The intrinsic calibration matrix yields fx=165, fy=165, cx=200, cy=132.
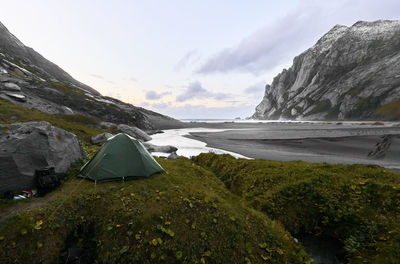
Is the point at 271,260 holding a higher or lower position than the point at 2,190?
lower

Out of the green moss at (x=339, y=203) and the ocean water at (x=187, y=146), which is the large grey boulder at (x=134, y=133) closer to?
the ocean water at (x=187, y=146)

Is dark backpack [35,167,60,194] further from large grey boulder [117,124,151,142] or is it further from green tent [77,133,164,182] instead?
large grey boulder [117,124,151,142]

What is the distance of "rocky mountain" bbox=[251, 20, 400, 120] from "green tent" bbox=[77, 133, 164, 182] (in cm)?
13116

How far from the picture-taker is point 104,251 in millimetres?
5539

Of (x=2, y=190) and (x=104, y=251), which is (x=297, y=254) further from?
(x=2, y=190)

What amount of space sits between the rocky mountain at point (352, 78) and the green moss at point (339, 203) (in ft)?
402

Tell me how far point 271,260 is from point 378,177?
8.83 metres

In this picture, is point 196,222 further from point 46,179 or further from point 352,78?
point 352,78

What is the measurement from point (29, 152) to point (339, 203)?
16.4m

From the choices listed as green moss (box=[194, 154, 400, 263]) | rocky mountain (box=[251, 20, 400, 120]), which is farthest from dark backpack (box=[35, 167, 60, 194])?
rocky mountain (box=[251, 20, 400, 120])

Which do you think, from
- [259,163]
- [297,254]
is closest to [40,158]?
[297,254]

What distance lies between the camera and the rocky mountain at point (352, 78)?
359 feet

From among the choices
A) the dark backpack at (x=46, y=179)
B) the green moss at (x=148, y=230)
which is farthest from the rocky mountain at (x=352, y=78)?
the dark backpack at (x=46, y=179)

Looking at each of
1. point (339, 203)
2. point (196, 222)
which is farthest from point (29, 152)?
point (339, 203)
